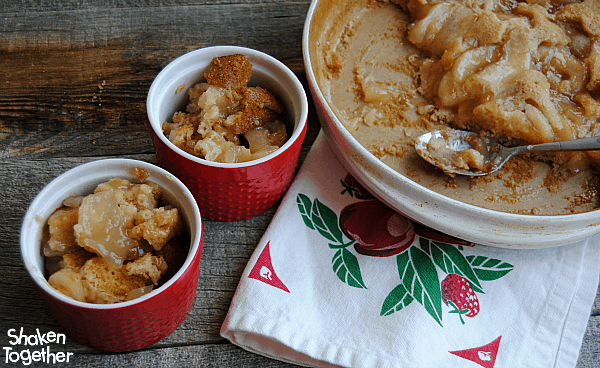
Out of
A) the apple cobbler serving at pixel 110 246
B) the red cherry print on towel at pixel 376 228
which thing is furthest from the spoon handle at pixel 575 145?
the apple cobbler serving at pixel 110 246

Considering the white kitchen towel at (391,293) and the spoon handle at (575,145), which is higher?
the spoon handle at (575,145)

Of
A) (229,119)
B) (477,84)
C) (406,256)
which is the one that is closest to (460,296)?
(406,256)

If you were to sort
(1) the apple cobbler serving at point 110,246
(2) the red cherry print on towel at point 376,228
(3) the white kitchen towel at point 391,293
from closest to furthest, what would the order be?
(1) the apple cobbler serving at point 110,246, (3) the white kitchen towel at point 391,293, (2) the red cherry print on towel at point 376,228

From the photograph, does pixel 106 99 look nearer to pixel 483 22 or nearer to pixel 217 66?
pixel 217 66

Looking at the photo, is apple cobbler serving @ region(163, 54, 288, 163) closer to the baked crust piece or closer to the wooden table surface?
the baked crust piece

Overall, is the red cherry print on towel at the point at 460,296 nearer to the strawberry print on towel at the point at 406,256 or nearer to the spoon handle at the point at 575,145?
the strawberry print on towel at the point at 406,256

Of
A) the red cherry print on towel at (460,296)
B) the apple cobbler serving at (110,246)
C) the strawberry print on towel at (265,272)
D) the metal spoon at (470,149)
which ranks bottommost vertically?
the strawberry print on towel at (265,272)

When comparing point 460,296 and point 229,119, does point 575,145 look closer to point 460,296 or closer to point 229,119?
point 460,296

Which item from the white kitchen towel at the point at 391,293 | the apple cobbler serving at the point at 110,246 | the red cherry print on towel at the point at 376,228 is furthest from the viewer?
the red cherry print on towel at the point at 376,228

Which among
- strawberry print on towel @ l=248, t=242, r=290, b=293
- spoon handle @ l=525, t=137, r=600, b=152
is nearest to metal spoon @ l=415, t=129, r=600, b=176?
spoon handle @ l=525, t=137, r=600, b=152

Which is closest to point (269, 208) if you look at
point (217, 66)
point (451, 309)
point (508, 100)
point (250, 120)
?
point (250, 120)
